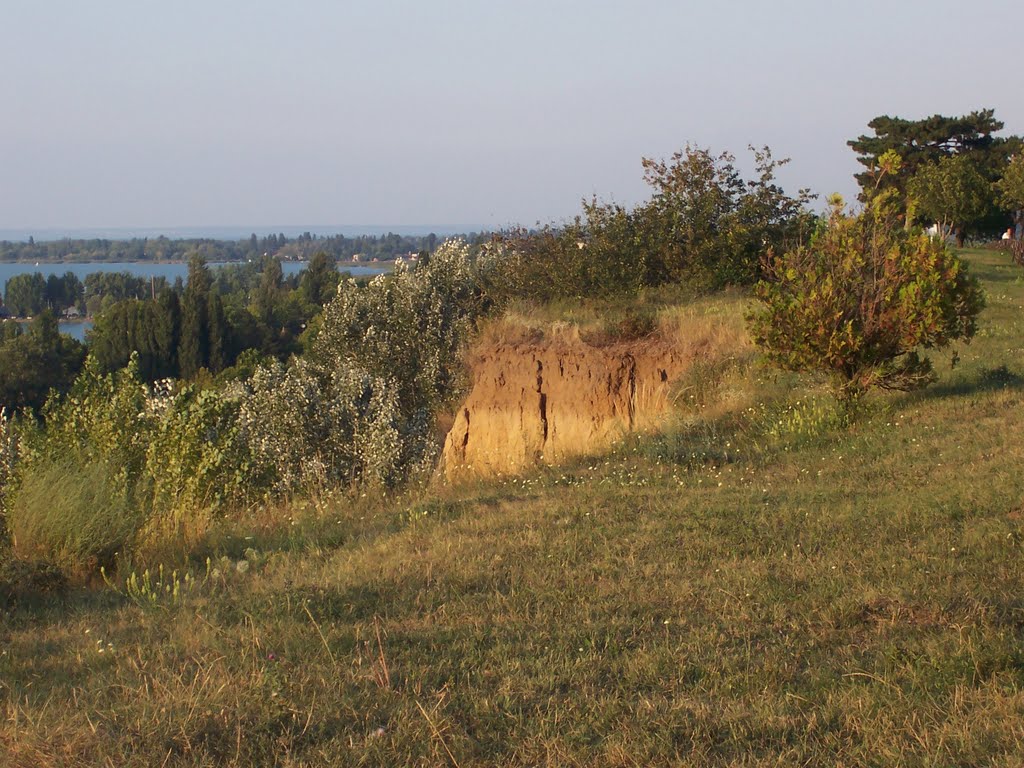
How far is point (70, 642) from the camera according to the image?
534cm

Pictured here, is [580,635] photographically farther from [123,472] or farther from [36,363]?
[36,363]

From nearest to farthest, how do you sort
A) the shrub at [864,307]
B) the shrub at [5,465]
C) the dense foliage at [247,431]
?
the dense foliage at [247,431] → the shrub at [5,465] → the shrub at [864,307]

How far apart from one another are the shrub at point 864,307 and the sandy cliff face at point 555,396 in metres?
2.86

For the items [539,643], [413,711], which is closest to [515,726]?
[413,711]

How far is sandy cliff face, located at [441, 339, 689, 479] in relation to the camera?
14.2 meters

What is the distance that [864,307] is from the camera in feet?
35.1

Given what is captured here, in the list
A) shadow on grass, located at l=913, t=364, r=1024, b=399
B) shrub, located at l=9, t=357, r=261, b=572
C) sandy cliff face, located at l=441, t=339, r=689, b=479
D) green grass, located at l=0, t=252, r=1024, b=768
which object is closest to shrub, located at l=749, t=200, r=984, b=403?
shadow on grass, located at l=913, t=364, r=1024, b=399

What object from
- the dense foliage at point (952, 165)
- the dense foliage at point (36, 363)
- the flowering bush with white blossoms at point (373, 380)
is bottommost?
the dense foliage at point (36, 363)

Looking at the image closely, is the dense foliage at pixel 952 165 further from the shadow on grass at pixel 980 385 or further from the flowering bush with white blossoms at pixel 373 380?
the shadow on grass at pixel 980 385

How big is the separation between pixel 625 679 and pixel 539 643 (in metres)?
0.56

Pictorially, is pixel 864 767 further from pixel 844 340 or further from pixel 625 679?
pixel 844 340

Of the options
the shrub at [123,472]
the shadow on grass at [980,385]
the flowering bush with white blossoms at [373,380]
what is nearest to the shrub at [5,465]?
the shrub at [123,472]

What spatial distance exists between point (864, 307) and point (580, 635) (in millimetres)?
6945

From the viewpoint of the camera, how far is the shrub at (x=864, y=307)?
10406 millimetres
